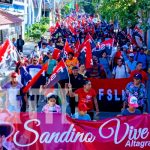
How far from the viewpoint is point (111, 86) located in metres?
12.6

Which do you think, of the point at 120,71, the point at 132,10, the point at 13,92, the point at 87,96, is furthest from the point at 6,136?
the point at 132,10

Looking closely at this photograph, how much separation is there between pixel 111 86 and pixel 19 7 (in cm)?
3134

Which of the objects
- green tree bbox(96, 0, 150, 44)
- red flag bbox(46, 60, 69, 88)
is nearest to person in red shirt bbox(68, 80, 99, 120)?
red flag bbox(46, 60, 69, 88)

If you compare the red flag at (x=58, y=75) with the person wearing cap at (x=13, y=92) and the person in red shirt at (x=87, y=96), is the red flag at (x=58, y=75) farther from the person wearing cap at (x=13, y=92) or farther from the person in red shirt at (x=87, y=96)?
the person in red shirt at (x=87, y=96)

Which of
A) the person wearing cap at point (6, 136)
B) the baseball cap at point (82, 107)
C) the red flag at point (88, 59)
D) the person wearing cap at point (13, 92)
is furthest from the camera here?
the red flag at point (88, 59)

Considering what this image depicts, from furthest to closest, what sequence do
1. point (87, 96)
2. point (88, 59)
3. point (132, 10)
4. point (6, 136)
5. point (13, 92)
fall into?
point (132, 10) < point (88, 59) < point (13, 92) < point (87, 96) < point (6, 136)

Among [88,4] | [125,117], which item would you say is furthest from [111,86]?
[88,4]

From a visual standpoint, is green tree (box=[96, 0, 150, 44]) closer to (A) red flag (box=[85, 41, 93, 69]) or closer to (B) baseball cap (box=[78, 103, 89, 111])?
(A) red flag (box=[85, 41, 93, 69])

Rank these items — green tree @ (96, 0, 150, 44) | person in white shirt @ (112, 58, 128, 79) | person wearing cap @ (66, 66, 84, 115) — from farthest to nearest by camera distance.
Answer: green tree @ (96, 0, 150, 44)
person in white shirt @ (112, 58, 128, 79)
person wearing cap @ (66, 66, 84, 115)

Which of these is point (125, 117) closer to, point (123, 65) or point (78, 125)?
point (78, 125)

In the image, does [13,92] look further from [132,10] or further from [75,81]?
[132,10]

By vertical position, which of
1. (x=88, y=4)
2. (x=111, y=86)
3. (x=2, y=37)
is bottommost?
(x=88, y=4)

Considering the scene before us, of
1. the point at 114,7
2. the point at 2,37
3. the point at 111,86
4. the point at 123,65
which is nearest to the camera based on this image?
the point at 111,86

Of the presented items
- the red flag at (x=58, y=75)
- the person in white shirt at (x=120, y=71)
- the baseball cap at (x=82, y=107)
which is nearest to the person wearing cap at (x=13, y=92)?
the red flag at (x=58, y=75)
